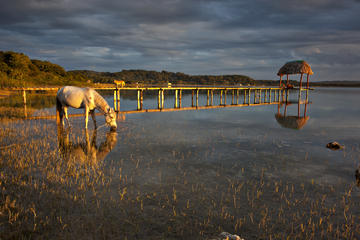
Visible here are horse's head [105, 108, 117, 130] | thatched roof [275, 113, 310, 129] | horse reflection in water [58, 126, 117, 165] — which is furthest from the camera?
thatched roof [275, 113, 310, 129]

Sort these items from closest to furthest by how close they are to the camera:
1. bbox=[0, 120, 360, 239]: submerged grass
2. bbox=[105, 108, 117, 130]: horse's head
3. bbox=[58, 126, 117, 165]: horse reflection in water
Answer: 1. bbox=[0, 120, 360, 239]: submerged grass
2. bbox=[58, 126, 117, 165]: horse reflection in water
3. bbox=[105, 108, 117, 130]: horse's head

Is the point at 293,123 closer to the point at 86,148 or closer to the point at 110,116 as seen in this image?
the point at 110,116

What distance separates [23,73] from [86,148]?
1802 inches

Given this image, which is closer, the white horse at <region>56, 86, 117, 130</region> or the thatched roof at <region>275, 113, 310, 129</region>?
the white horse at <region>56, 86, 117, 130</region>

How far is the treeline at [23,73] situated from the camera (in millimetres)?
38875

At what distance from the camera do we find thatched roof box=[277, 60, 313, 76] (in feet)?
144

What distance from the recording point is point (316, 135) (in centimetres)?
1614

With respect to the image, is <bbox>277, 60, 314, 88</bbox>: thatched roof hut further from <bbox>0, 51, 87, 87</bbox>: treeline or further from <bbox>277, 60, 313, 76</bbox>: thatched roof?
<bbox>0, 51, 87, 87</bbox>: treeline

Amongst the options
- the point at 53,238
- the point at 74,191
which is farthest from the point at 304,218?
the point at 74,191

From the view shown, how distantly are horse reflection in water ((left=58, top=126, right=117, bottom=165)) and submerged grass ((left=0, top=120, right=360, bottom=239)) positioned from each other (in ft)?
0.39

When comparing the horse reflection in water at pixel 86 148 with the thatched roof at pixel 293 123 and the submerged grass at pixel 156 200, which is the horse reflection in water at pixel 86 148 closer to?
the submerged grass at pixel 156 200

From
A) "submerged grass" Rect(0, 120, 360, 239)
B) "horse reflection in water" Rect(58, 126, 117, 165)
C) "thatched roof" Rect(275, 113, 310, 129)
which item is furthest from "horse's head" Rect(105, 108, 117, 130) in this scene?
"thatched roof" Rect(275, 113, 310, 129)

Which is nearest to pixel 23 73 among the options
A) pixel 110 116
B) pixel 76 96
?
pixel 76 96

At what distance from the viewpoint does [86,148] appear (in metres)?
11.0
